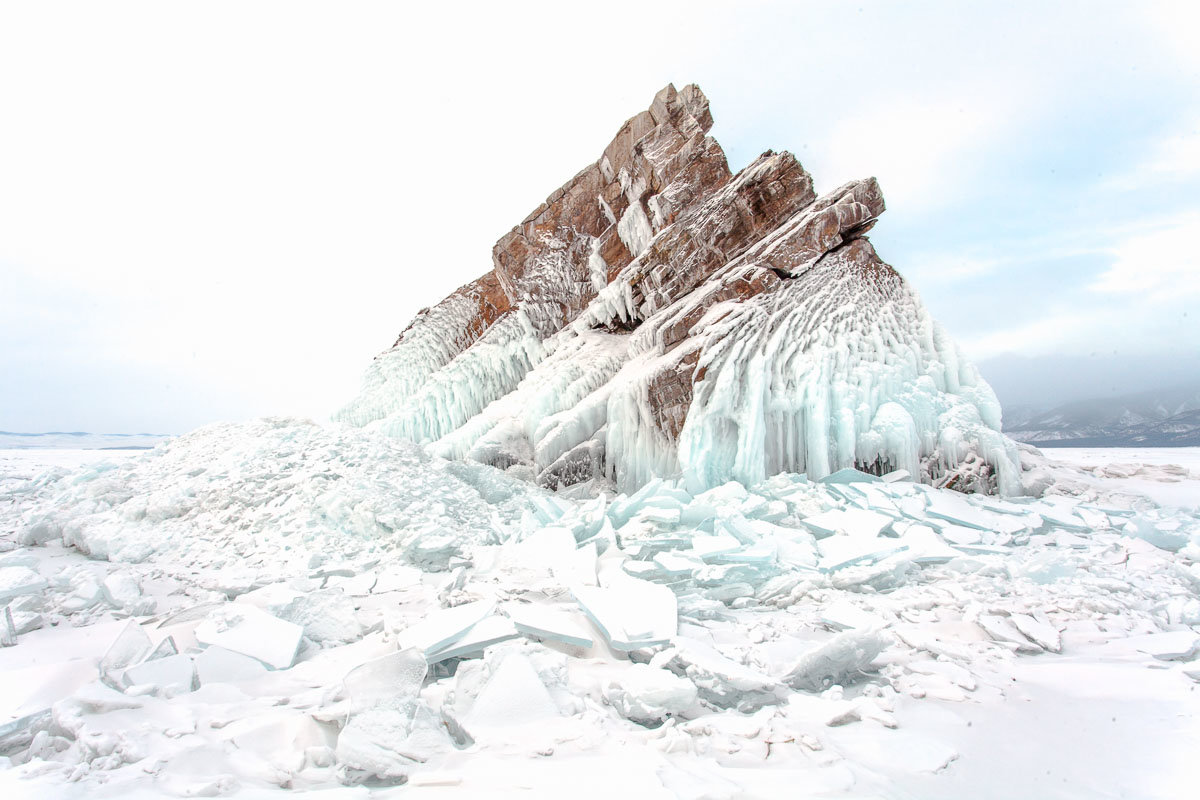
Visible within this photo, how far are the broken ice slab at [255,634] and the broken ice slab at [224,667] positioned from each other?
73mm

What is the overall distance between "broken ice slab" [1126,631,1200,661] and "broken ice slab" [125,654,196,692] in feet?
14.1

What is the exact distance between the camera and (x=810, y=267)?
7.31 metres

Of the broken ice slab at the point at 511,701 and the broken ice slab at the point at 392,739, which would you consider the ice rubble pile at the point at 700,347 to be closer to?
the broken ice slab at the point at 511,701

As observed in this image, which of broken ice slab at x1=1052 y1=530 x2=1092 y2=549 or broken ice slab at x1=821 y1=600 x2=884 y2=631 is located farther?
broken ice slab at x1=1052 y1=530 x2=1092 y2=549

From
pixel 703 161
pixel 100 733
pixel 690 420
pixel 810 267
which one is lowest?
pixel 100 733

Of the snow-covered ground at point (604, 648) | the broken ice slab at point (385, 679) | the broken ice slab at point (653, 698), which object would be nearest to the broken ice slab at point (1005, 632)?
the snow-covered ground at point (604, 648)

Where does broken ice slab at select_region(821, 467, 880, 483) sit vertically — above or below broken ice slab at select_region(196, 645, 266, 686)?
below

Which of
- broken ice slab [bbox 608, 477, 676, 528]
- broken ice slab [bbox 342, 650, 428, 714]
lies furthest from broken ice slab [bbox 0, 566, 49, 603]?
broken ice slab [bbox 608, 477, 676, 528]

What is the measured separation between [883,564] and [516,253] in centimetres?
1046

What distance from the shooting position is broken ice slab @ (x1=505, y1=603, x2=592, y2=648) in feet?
8.16

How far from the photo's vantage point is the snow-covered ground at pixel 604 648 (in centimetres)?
158

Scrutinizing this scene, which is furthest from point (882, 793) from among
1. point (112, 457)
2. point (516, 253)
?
point (516, 253)

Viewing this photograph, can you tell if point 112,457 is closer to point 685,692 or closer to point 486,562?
point 486,562

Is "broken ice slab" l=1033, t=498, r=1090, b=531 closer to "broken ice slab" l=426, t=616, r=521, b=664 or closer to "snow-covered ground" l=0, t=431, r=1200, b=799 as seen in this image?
"snow-covered ground" l=0, t=431, r=1200, b=799
